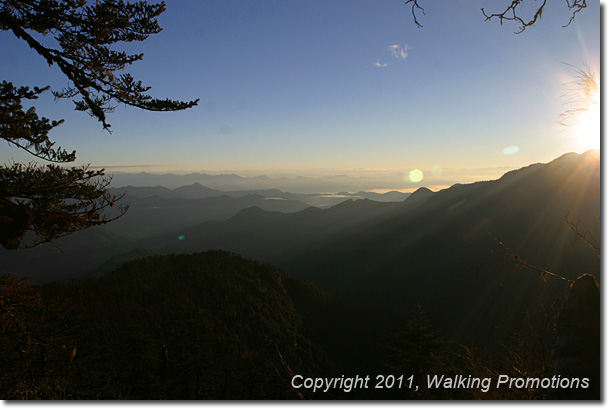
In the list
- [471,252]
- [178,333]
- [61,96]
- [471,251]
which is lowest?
[471,252]

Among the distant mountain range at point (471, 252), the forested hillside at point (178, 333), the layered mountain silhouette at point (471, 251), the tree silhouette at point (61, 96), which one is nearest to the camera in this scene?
the tree silhouette at point (61, 96)

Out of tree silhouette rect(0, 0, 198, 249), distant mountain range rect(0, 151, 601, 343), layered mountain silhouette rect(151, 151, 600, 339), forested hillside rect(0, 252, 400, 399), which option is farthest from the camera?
layered mountain silhouette rect(151, 151, 600, 339)

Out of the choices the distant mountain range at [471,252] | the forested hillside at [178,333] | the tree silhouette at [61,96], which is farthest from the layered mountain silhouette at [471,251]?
the tree silhouette at [61,96]

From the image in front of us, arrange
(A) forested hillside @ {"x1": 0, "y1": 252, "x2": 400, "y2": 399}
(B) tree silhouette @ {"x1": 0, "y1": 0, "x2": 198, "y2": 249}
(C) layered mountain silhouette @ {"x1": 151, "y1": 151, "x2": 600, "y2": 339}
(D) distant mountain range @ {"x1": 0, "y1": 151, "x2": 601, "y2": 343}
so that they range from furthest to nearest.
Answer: (C) layered mountain silhouette @ {"x1": 151, "y1": 151, "x2": 600, "y2": 339} → (D) distant mountain range @ {"x1": 0, "y1": 151, "x2": 601, "y2": 343} → (A) forested hillside @ {"x1": 0, "y1": 252, "x2": 400, "y2": 399} → (B) tree silhouette @ {"x1": 0, "y1": 0, "x2": 198, "y2": 249}

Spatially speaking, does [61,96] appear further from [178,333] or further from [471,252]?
[471,252]

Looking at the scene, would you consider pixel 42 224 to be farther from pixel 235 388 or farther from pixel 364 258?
pixel 364 258

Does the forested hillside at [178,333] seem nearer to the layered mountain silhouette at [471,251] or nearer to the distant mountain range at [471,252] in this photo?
the distant mountain range at [471,252]

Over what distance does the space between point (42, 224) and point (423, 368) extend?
753 inches

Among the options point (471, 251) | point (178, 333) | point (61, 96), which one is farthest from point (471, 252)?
point (61, 96)

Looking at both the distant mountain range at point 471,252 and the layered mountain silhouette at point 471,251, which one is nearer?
the distant mountain range at point 471,252

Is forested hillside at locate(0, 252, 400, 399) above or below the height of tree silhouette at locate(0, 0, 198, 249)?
below

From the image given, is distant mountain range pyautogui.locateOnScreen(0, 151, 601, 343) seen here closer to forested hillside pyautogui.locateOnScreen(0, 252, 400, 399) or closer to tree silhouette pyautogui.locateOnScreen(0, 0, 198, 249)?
forested hillside pyautogui.locateOnScreen(0, 252, 400, 399)

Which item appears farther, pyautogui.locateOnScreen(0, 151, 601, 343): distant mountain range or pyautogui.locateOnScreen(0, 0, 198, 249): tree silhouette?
pyautogui.locateOnScreen(0, 151, 601, 343): distant mountain range

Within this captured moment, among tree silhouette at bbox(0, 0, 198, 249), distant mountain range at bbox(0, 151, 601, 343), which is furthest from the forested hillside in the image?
distant mountain range at bbox(0, 151, 601, 343)
